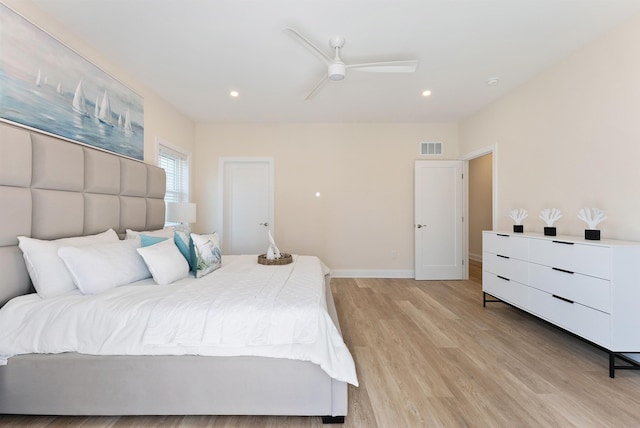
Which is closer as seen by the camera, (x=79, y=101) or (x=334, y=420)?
(x=334, y=420)

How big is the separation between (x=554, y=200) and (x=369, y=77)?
233 cm

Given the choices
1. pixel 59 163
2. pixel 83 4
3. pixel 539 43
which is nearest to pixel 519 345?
pixel 539 43

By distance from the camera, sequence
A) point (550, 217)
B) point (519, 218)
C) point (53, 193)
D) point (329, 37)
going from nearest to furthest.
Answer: point (53, 193), point (329, 37), point (550, 217), point (519, 218)

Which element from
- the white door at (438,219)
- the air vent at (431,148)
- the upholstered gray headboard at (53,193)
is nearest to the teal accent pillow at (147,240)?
the upholstered gray headboard at (53,193)

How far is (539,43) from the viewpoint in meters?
2.37

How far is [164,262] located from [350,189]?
321 cm

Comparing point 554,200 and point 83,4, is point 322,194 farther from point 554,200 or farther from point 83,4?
point 83,4

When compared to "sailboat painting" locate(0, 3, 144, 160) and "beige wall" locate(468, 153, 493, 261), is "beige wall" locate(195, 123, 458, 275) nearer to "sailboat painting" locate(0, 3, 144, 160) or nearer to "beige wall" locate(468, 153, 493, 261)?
"beige wall" locate(468, 153, 493, 261)

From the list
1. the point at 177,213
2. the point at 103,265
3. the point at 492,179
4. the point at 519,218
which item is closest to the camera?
the point at 103,265

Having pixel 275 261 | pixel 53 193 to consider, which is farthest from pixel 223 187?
pixel 53 193

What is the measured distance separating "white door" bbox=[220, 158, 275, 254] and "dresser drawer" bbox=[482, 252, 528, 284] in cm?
314

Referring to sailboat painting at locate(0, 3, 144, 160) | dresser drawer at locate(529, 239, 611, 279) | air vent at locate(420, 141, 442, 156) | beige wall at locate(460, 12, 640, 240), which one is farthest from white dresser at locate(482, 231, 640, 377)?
sailboat painting at locate(0, 3, 144, 160)

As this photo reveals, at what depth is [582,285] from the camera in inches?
78.6

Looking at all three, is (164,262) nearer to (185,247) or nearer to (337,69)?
(185,247)
